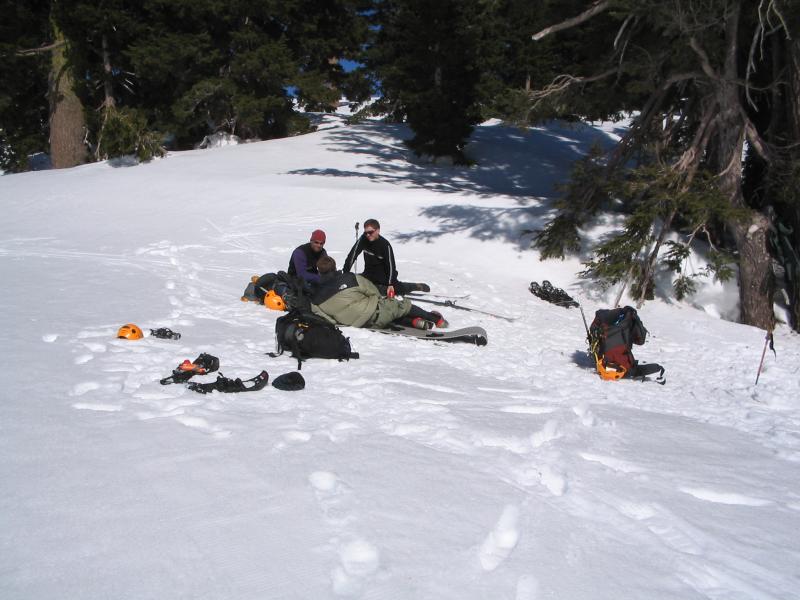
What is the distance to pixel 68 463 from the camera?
2.82m

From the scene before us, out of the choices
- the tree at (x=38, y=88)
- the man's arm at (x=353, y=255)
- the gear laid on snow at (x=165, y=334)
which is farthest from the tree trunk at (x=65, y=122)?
the gear laid on snow at (x=165, y=334)

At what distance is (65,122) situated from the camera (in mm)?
21438

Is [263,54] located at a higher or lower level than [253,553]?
higher

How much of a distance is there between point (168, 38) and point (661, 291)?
1983cm

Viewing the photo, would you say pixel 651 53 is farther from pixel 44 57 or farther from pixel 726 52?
pixel 44 57

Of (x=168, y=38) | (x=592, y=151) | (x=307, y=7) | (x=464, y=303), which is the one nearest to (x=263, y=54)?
(x=168, y=38)

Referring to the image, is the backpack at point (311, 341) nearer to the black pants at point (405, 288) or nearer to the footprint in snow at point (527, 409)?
the footprint in snow at point (527, 409)

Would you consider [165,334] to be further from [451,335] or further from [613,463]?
[613,463]

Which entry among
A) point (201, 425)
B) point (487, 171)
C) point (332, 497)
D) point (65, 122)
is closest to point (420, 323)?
point (201, 425)

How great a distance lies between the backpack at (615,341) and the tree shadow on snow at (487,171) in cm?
540

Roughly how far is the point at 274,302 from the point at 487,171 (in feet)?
48.1

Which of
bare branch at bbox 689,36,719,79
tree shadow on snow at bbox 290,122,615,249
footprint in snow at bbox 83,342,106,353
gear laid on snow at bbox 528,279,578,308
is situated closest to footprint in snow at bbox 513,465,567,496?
footprint in snow at bbox 83,342,106,353

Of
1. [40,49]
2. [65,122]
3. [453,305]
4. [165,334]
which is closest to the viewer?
[165,334]

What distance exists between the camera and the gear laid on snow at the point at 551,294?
934cm
